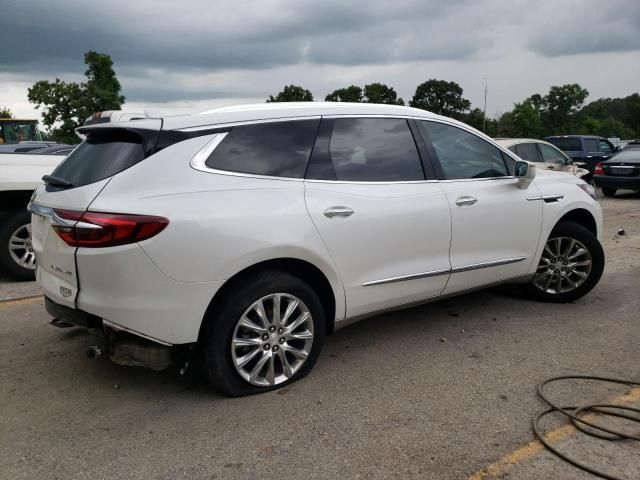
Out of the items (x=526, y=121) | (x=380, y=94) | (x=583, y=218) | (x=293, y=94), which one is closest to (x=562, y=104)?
(x=526, y=121)

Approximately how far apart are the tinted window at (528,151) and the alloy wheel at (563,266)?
8121 millimetres

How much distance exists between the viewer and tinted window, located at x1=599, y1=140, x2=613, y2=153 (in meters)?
19.8

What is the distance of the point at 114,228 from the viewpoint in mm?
2980

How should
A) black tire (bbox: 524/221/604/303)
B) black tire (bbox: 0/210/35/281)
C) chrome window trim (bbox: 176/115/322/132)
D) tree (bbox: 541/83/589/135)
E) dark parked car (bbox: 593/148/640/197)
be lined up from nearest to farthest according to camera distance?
chrome window trim (bbox: 176/115/322/132)
black tire (bbox: 524/221/604/303)
black tire (bbox: 0/210/35/281)
dark parked car (bbox: 593/148/640/197)
tree (bbox: 541/83/589/135)

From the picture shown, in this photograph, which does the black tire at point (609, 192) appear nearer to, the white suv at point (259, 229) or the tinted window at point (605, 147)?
the tinted window at point (605, 147)

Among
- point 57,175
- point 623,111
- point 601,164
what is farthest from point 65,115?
point 623,111

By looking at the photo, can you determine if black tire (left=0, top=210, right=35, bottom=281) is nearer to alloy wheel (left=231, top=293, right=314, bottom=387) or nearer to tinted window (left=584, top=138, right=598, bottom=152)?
alloy wheel (left=231, top=293, right=314, bottom=387)

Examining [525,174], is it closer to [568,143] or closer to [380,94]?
[568,143]

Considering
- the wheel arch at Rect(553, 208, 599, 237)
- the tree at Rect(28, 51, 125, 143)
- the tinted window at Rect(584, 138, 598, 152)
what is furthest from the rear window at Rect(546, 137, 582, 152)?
the tree at Rect(28, 51, 125, 143)

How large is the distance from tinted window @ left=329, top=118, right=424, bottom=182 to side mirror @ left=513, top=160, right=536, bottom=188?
1.05 meters

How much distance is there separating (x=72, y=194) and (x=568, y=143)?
18.8m

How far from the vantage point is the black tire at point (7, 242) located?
605cm

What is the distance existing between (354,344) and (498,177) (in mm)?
1760

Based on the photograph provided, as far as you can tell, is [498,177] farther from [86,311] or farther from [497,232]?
[86,311]
